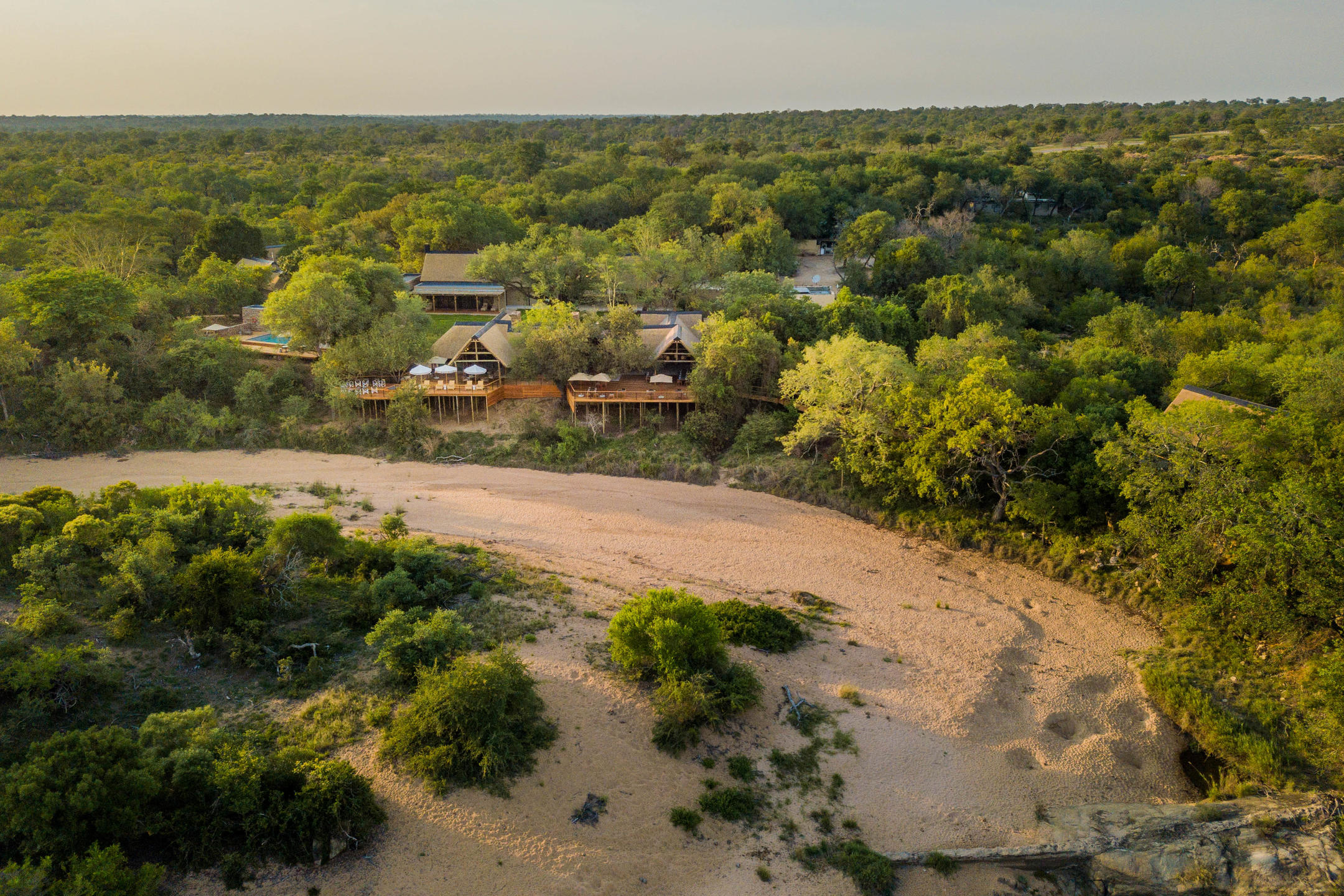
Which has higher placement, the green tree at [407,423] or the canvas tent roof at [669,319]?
the canvas tent roof at [669,319]

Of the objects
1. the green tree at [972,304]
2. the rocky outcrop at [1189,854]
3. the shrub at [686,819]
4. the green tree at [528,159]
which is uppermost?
the green tree at [528,159]

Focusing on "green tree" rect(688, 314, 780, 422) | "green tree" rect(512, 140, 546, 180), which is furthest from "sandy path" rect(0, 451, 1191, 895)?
"green tree" rect(512, 140, 546, 180)

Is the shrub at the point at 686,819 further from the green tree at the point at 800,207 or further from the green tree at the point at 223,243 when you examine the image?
the green tree at the point at 800,207

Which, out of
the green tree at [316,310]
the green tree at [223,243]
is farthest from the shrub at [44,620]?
the green tree at [223,243]

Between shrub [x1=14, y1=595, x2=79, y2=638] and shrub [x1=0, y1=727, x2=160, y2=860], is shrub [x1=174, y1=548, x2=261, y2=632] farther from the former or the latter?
shrub [x1=0, y1=727, x2=160, y2=860]

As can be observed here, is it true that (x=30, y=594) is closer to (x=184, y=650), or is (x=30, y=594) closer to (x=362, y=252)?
(x=184, y=650)

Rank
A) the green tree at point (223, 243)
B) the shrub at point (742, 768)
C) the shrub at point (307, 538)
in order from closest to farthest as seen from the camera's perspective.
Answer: the shrub at point (742, 768), the shrub at point (307, 538), the green tree at point (223, 243)

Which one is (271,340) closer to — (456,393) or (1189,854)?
(456,393)

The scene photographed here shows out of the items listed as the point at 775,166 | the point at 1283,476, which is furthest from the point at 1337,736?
the point at 775,166
